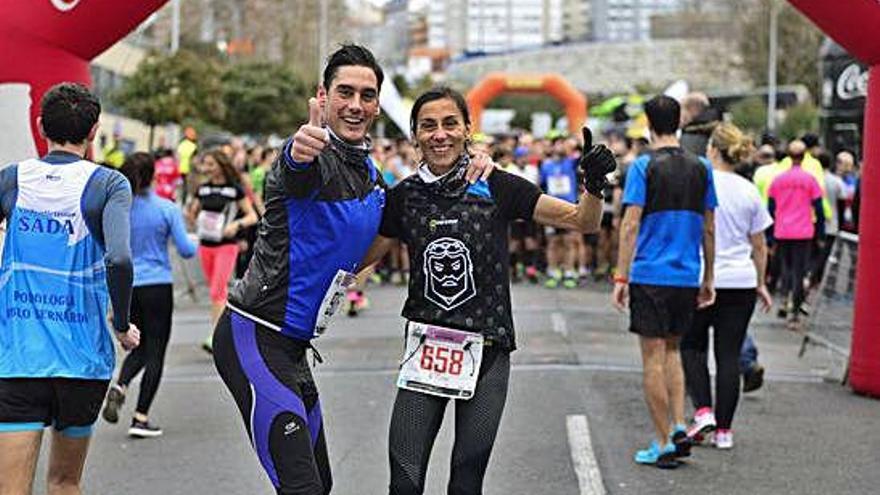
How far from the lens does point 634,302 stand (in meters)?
7.86

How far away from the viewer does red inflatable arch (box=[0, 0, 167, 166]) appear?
806 cm

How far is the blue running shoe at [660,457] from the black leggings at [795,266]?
296 inches

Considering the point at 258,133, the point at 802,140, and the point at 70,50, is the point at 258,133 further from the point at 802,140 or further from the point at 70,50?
the point at 70,50

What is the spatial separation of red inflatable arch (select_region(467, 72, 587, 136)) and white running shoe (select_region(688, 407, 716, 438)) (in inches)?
1007

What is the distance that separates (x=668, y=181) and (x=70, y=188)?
362cm

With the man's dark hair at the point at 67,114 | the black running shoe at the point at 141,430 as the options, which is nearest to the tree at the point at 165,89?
the black running shoe at the point at 141,430

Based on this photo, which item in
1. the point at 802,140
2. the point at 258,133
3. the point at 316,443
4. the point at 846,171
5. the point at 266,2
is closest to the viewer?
the point at 316,443

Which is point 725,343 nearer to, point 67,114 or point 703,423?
point 703,423

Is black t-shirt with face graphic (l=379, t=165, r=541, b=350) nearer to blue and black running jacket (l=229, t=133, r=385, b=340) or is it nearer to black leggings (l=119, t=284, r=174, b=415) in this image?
blue and black running jacket (l=229, t=133, r=385, b=340)

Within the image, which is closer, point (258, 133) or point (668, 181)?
point (668, 181)

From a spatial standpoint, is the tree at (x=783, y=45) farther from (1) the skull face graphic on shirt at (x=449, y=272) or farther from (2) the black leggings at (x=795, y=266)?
(1) the skull face graphic on shirt at (x=449, y=272)

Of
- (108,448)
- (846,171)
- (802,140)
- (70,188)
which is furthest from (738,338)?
(846,171)

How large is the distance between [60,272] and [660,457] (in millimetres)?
3822

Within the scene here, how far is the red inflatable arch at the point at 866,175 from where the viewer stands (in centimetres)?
917
